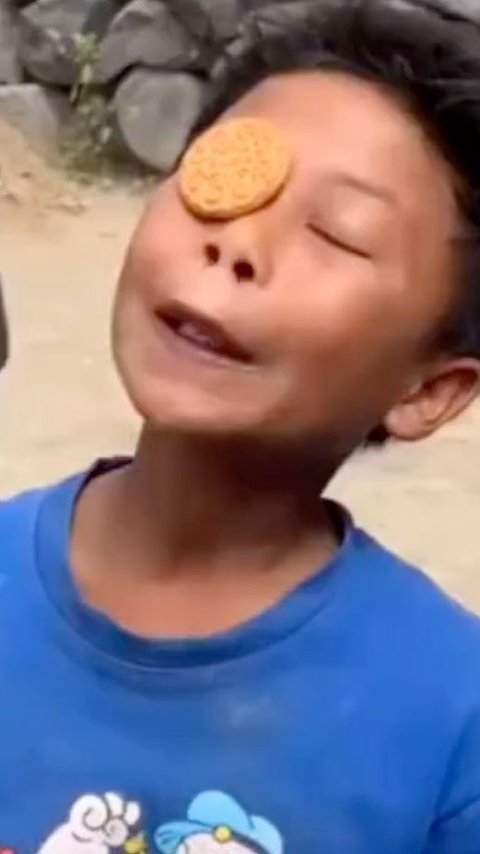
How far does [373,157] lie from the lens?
3.98 ft

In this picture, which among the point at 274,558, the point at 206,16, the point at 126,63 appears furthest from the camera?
the point at 126,63

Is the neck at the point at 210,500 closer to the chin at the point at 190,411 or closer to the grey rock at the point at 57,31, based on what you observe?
the chin at the point at 190,411

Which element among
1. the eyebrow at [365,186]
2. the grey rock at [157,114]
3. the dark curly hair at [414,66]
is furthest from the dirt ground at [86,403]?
Answer: the eyebrow at [365,186]

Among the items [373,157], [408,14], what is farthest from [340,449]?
[408,14]

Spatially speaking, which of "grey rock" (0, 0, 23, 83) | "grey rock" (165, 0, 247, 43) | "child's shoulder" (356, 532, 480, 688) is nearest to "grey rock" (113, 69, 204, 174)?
"grey rock" (165, 0, 247, 43)

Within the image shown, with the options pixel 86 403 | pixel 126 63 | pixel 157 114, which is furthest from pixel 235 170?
pixel 126 63

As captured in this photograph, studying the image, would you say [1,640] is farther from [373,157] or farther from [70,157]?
[70,157]

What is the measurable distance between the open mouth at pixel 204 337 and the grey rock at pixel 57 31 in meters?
4.61

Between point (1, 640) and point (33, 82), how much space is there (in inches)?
185

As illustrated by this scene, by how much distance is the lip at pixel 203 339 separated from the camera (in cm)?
115

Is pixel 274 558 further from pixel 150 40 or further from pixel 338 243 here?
pixel 150 40

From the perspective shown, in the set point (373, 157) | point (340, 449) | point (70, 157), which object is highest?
point (373, 157)

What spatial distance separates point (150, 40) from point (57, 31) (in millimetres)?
276

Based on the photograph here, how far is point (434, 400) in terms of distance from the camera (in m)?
1.28
